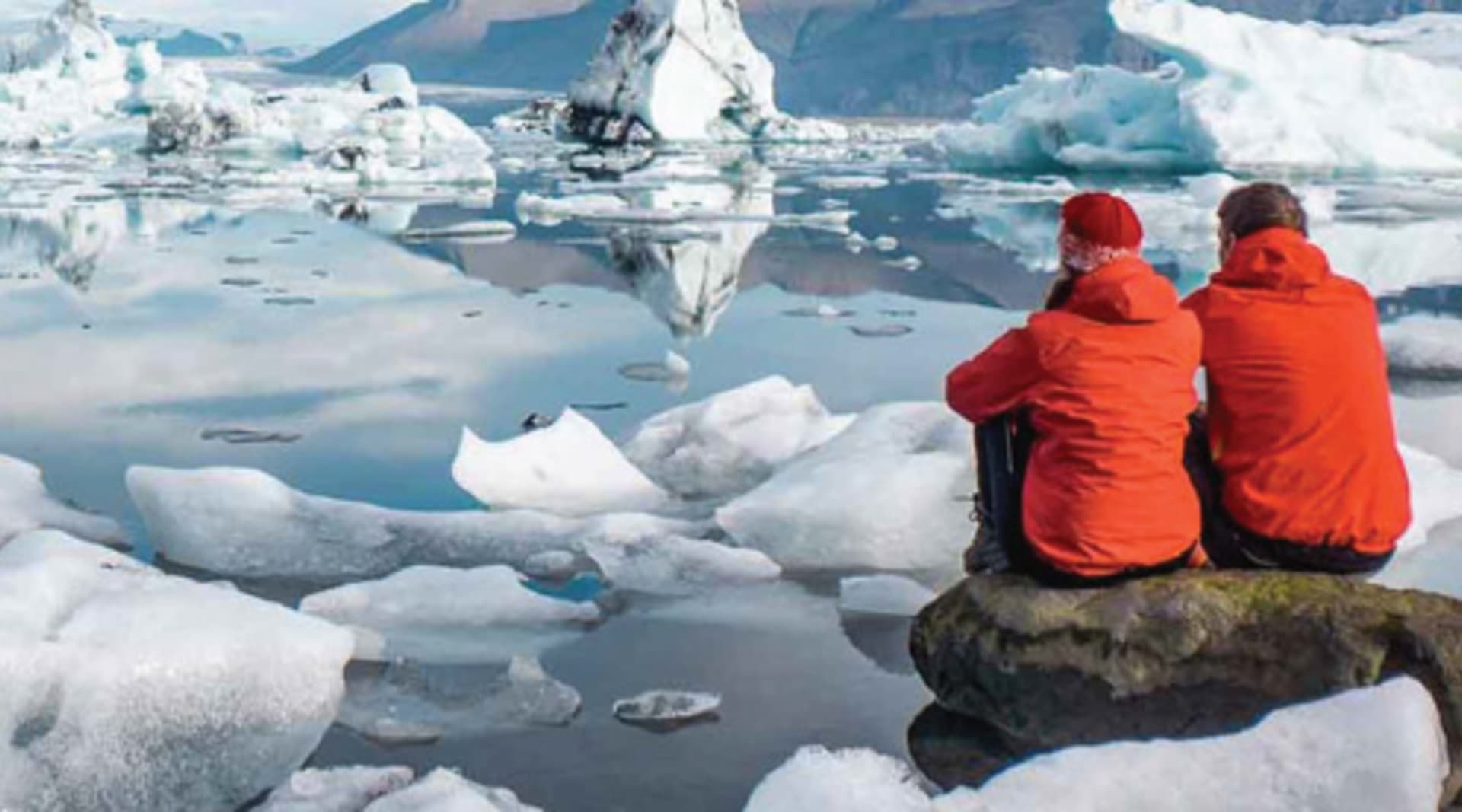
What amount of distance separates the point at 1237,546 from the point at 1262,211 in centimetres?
71

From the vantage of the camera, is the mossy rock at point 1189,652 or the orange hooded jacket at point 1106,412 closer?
the mossy rock at point 1189,652

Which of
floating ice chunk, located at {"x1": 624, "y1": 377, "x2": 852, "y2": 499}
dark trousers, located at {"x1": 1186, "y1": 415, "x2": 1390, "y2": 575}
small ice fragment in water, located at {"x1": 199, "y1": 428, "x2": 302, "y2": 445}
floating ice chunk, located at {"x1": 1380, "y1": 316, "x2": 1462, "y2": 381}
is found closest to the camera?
dark trousers, located at {"x1": 1186, "y1": 415, "x2": 1390, "y2": 575}

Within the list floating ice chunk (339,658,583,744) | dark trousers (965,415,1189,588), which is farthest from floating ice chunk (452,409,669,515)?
dark trousers (965,415,1189,588)

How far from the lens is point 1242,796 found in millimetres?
2475

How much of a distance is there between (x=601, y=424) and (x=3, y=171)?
25.4 metres

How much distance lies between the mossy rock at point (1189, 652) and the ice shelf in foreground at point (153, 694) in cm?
135

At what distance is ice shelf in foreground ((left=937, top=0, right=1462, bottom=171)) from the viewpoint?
959 inches

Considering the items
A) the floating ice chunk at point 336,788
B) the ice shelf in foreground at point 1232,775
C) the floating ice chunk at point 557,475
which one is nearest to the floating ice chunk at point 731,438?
the floating ice chunk at point 557,475

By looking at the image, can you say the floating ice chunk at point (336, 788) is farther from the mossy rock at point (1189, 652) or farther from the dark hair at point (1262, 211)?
the dark hair at point (1262, 211)

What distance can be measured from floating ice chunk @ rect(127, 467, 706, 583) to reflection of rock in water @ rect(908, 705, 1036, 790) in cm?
138

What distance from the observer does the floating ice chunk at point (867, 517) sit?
425 centimetres

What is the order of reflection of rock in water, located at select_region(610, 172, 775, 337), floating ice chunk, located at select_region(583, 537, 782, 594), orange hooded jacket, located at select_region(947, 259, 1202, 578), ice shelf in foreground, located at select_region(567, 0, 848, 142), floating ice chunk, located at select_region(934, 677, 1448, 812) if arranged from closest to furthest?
floating ice chunk, located at select_region(934, 677, 1448, 812) → orange hooded jacket, located at select_region(947, 259, 1202, 578) → floating ice chunk, located at select_region(583, 537, 782, 594) → reflection of rock in water, located at select_region(610, 172, 775, 337) → ice shelf in foreground, located at select_region(567, 0, 848, 142)

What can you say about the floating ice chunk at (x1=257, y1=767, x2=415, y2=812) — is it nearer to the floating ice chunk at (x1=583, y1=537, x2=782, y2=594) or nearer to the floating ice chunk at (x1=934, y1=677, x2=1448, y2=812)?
the floating ice chunk at (x1=934, y1=677, x2=1448, y2=812)

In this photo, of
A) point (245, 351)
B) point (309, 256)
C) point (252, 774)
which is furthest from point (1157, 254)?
point (252, 774)
